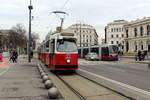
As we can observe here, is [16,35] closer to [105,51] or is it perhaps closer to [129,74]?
[105,51]

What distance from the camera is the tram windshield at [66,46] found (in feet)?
57.6

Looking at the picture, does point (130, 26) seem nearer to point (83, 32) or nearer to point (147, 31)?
point (147, 31)

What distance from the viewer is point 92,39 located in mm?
162000

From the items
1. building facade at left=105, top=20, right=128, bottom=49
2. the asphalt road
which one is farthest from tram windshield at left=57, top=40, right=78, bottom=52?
building facade at left=105, top=20, right=128, bottom=49

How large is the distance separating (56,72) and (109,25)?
13181 centimetres

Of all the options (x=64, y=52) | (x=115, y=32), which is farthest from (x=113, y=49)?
(x=115, y=32)

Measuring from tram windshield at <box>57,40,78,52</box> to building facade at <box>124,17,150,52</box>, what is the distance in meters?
81.5

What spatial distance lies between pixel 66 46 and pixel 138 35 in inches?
3765

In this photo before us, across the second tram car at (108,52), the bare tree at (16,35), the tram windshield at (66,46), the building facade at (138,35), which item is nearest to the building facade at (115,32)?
the building facade at (138,35)

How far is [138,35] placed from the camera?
108938mm

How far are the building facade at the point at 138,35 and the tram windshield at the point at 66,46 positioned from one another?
81.5 m

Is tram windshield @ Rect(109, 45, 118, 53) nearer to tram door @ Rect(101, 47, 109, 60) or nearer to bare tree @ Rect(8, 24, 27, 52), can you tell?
tram door @ Rect(101, 47, 109, 60)

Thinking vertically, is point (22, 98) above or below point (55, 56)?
below

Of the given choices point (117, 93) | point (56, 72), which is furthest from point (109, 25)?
point (117, 93)
